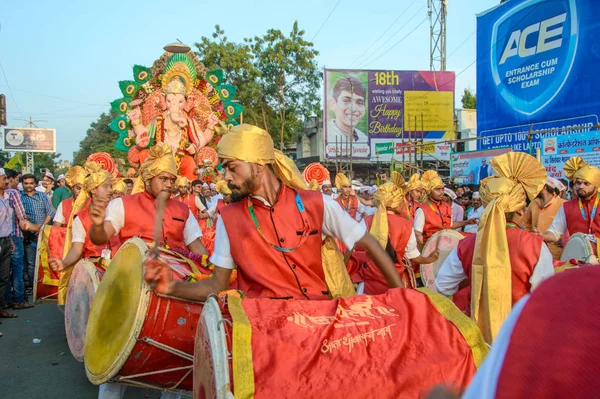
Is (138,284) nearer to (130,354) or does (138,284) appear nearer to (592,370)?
(130,354)

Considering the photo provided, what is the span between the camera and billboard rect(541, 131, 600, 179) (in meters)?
14.4

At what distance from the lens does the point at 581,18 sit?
61.6ft

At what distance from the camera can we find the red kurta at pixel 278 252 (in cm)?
319

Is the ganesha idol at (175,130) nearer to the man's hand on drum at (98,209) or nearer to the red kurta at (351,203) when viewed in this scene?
the red kurta at (351,203)

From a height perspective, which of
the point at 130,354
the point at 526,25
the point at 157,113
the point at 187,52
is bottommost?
the point at 130,354

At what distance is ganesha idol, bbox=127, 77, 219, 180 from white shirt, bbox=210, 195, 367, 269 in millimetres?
15359

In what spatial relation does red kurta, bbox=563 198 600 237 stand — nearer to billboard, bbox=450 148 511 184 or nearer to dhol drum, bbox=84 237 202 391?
dhol drum, bbox=84 237 202 391

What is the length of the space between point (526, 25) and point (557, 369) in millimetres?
22597

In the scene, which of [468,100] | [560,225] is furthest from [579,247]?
[468,100]

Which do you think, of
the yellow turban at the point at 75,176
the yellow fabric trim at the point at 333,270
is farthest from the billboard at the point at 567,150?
the yellow fabric trim at the point at 333,270

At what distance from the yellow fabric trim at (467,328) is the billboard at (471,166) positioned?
15714 mm

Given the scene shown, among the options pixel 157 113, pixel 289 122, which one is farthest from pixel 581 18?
pixel 289 122

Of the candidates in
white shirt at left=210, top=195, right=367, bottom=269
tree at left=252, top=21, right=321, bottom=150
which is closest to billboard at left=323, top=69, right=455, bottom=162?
tree at left=252, top=21, right=321, bottom=150

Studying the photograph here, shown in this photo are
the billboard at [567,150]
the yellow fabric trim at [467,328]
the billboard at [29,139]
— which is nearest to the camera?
the yellow fabric trim at [467,328]
